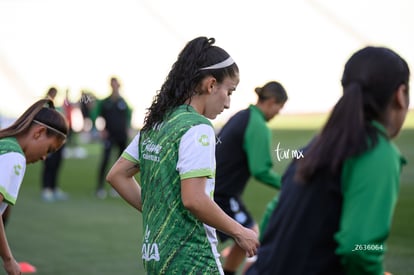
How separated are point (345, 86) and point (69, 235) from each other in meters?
7.18

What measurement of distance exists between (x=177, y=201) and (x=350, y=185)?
1.02 meters

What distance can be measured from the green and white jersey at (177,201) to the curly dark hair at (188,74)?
0.09m

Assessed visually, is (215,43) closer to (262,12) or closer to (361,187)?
(361,187)

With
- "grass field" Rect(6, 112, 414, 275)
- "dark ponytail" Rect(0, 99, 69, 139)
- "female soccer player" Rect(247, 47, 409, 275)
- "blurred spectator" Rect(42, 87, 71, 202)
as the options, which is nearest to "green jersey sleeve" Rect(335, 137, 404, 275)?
"female soccer player" Rect(247, 47, 409, 275)

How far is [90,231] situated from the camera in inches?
363

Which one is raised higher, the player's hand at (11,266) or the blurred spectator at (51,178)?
the player's hand at (11,266)

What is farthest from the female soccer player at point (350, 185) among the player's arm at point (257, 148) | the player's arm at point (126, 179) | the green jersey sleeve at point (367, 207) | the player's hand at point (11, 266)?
the player's arm at point (257, 148)

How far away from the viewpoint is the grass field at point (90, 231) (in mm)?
7020

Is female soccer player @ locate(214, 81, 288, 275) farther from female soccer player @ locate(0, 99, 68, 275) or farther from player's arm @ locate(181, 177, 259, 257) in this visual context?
player's arm @ locate(181, 177, 259, 257)

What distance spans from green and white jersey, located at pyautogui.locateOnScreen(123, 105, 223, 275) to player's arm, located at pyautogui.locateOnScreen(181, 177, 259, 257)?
1.6 inches

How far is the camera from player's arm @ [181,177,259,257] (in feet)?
9.05

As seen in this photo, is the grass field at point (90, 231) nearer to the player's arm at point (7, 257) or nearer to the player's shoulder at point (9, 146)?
the player's arm at point (7, 257)

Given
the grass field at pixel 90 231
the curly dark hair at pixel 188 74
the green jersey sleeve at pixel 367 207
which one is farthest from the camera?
the grass field at pixel 90 231

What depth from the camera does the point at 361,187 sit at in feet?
6.54
